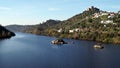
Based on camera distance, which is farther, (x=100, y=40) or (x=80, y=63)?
(x=100, y=40)

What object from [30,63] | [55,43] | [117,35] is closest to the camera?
[30,63]

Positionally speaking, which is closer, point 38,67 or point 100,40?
point 38,67

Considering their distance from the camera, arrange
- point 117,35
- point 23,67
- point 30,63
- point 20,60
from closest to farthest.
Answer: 1. point 23,67
2. point 30,63
3. point 20,60
4. point 117,35

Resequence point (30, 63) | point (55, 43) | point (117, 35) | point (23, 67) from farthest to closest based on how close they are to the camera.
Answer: point (117, 35), point (55, 43), point (30, 63), point (23, 67)

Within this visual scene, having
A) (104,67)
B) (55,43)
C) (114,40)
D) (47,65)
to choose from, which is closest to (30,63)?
(47,65)

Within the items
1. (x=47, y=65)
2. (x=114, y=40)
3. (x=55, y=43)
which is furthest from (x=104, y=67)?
(x=114, y=40)

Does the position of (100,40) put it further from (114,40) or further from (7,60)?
(7,60)

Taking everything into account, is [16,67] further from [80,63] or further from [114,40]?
[114,40]

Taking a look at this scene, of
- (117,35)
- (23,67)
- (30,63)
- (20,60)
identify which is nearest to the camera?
(23,67)
